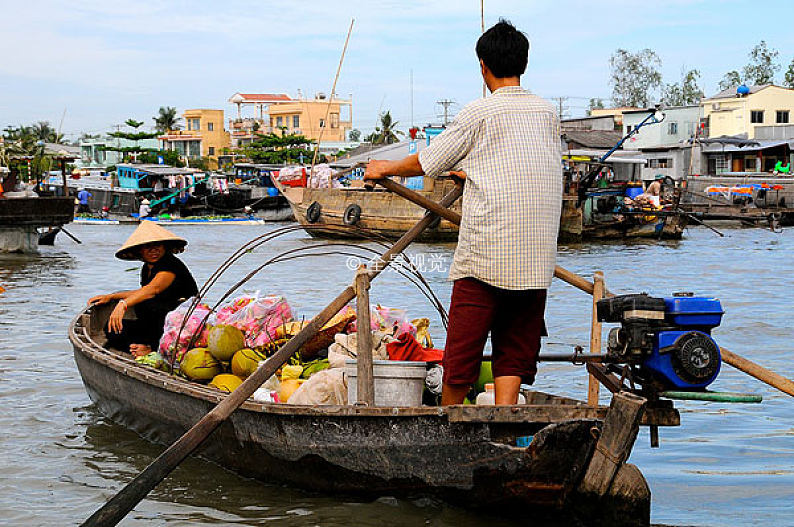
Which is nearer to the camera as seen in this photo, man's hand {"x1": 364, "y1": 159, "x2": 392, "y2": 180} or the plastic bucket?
man's hand {"x1": 364, "y1": 159, "x2": 392, "y2": 180}

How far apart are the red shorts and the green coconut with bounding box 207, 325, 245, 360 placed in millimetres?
1723

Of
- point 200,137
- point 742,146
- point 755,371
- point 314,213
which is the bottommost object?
point 755,371

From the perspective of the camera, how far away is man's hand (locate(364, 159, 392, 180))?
11.1 ft

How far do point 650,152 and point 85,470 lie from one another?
112 ft

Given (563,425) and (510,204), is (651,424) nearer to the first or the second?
(563,425)

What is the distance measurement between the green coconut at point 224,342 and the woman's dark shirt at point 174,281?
0.78 m

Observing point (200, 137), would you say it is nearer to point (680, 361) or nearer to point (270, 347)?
point (270, 347)

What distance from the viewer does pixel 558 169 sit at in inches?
124

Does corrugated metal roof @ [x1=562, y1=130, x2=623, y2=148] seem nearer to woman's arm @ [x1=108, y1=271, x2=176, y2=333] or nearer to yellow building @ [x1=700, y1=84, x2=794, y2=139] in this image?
yellow building @ [x1=700, y1=84, x2=794, y2=139]

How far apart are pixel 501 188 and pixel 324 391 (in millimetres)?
1388

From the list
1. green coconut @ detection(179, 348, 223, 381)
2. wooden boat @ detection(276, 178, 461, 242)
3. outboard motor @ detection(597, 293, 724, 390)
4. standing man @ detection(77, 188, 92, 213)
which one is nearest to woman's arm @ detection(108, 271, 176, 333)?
green coconut @ detection(179, 348, 223, 381)

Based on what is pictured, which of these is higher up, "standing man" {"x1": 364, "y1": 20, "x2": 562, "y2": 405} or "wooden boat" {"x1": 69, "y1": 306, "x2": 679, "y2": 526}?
"standing man" {"x1": 364, "y1": 20, "x2": 562, "y2": 405}

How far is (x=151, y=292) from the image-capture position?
213 inches

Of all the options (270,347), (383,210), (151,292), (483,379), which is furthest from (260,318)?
(383,210)
